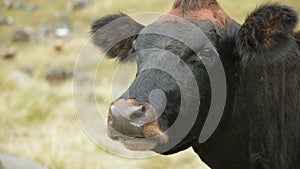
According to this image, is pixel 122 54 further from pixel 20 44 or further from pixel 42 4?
pixel 42 4

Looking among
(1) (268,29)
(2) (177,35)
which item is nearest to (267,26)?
(1) (268,29)

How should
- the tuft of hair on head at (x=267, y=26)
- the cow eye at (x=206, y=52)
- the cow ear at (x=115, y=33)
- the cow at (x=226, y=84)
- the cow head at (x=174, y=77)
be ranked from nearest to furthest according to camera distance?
1. the cow head at (x=174, y=77)
2. the tuft of hair on head at (x=267, y=26)
3. the cow at (x=226, y=84)
4. the cow eye at (x=206, y=52)
5. the cow ear at (x=115, y=33)

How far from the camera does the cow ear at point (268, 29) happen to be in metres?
3.88

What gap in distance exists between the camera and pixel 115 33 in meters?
4.99

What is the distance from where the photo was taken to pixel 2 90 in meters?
13.2

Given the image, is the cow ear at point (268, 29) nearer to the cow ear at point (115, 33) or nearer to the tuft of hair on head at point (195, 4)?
the tuft of hair on head at point (195, 4)

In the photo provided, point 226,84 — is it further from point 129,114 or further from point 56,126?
point 56,126

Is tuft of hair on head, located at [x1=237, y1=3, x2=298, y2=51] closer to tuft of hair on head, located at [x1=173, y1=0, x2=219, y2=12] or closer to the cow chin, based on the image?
tuft of hair on head, located at [x1=173, y1=0, x2=219, y2=12]

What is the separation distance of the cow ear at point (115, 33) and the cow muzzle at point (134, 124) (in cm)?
127

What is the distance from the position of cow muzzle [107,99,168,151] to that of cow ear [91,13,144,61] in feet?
4.17

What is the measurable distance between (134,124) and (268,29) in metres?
1.19

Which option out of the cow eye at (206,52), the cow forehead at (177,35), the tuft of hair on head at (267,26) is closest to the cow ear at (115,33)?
the cow forehead at (177,35)

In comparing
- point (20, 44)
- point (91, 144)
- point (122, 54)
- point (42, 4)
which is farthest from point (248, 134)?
point (42, 4)

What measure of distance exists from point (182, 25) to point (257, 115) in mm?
897
